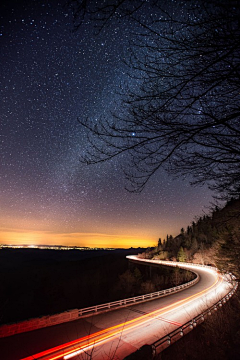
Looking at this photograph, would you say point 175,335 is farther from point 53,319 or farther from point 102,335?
point 53,319

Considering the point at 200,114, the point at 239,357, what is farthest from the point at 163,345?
the point at 200,114

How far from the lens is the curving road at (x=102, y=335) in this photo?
8453mm

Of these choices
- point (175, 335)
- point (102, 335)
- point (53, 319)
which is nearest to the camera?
point (102, 335)

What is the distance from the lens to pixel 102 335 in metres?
10.2

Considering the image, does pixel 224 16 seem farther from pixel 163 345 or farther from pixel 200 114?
pixel 163 345

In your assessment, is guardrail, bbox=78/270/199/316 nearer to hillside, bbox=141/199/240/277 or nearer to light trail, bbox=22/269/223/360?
light trail, bbox=22/269/223/360

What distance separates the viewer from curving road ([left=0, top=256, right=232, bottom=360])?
8.45m

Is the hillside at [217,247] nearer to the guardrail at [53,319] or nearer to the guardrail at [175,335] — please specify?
the guardrail at [175,335]

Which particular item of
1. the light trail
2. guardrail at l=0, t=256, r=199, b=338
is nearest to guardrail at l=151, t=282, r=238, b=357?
the light trail

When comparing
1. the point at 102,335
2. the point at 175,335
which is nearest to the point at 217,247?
the point at 175,335

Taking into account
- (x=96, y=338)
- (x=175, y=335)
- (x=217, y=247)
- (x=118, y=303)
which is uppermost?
(x=217, y=247)

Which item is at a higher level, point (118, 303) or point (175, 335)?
point (175, 335)

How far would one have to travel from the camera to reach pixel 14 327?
10.4 m

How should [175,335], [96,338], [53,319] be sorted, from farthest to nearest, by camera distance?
[53,319]
[175,335]
[96,338]
